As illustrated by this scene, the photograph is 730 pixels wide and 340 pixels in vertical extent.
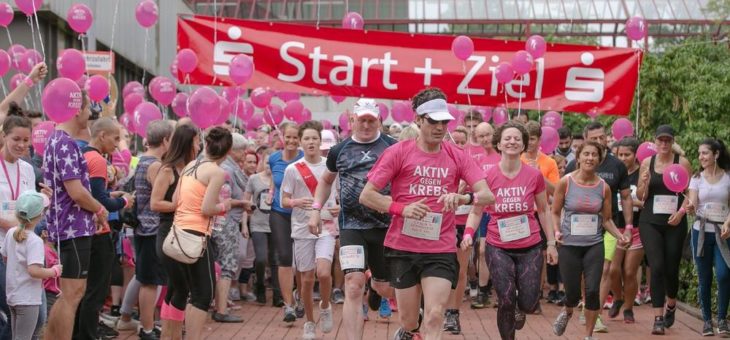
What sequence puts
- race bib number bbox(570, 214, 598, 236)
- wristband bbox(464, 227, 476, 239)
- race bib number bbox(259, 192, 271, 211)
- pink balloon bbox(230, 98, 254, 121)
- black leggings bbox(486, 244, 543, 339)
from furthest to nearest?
pink balloon bbox(230, 98, 254, 121)
race bib number bbox(259, 192, 271, 211)
race bib number bbox(570, 214, 598, 236)
black leggings bbox(486, 244, 543, 339)
wristband bbox(464, 227, 476, 239)

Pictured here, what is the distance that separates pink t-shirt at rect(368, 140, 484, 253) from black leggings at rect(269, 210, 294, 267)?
16.0 ft

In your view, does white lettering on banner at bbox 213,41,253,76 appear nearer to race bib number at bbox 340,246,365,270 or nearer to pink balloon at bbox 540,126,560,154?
pink balloon at bbox 540,126,560,154

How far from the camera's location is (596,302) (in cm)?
1060

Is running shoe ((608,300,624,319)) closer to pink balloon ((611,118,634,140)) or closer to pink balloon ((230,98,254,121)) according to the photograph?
pink balloon ((611,118,634,140))

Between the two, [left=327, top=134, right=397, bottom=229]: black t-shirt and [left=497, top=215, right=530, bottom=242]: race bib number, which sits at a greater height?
[left=327, top=134, right=397, bottom=229]: black t-shirt

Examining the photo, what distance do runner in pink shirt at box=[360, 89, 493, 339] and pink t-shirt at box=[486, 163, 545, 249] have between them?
156 cm

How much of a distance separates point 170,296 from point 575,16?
30.8 meters

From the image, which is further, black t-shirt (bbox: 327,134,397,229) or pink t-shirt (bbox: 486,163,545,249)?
pink t-shirt (bbox: 486,163,545,249)

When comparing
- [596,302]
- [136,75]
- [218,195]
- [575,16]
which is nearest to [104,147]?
[218,195]

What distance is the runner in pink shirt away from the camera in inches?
315

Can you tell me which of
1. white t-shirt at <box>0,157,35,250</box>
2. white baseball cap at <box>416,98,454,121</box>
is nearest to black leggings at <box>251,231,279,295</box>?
white t-shirt at <box>0,157,35,250</box>

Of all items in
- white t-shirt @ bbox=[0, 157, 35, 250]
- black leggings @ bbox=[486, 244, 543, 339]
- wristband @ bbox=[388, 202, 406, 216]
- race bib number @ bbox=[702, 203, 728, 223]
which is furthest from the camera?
race bib number @ bbox=[702, 203, 728, 223]

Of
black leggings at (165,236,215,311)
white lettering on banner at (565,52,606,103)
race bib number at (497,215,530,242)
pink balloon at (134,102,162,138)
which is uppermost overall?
white lettering on banner at (565,52,606,103)

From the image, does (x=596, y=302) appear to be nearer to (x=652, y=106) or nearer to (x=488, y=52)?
(x=488, y=52)
